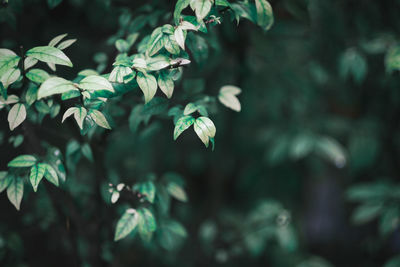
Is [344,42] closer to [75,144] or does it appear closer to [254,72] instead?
[254,72]

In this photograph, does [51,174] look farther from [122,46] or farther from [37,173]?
[122,46]

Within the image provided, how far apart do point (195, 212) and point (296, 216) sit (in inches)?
30.6

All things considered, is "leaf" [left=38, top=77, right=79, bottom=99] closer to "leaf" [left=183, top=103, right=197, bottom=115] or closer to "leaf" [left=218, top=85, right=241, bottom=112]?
"leaf" [left=183, top=103, right=197, bottom=115]

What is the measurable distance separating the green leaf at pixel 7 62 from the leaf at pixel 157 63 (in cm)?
31

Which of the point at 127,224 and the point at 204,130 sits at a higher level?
the point at 204,130

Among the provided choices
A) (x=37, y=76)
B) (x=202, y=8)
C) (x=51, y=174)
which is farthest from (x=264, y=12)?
(x=51, y=174)

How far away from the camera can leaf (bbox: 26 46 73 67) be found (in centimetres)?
78

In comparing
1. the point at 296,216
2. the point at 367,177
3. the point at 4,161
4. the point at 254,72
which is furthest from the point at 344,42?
the point at 4,161

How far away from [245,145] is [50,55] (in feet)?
5.77

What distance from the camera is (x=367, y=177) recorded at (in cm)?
237

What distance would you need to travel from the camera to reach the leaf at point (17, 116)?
2.69 ft

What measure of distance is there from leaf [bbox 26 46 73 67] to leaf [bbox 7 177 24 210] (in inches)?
14.1

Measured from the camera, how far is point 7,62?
79cm

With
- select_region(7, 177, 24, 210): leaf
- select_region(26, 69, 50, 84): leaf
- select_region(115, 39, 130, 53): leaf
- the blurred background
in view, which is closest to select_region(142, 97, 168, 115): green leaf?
the blurred background
